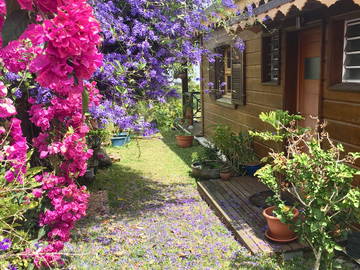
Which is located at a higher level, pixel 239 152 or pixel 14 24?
pixel 14 24

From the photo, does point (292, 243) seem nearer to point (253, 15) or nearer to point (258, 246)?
point (258, 246)

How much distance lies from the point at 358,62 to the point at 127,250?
356 centimetres

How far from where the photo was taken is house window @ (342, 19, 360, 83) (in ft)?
13.9

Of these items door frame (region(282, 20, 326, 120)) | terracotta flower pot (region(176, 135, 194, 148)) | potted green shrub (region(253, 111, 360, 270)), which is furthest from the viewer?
terracotta flower pot (region(176, 135, 194, 148))

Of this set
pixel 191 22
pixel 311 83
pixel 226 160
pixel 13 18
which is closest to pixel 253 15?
pixel 191 22

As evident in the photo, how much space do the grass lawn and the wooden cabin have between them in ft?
6.08

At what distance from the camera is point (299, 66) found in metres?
5.81

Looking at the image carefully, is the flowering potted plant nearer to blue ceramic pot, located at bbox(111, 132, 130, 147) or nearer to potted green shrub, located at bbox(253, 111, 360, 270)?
blue ceramic pot, located at bbox(111, 132, 130, 147)

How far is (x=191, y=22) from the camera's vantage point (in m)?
5.16

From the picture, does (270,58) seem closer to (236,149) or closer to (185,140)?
(236,149)

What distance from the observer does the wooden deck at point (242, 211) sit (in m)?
4.05

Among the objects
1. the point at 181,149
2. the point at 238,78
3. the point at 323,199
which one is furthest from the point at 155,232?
the point at 181,149

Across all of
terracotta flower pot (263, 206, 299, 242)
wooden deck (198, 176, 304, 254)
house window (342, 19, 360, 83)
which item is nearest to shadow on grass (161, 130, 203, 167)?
wooden deck (198, 176, 304, 254)

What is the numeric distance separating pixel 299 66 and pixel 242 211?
2550 millimetres
